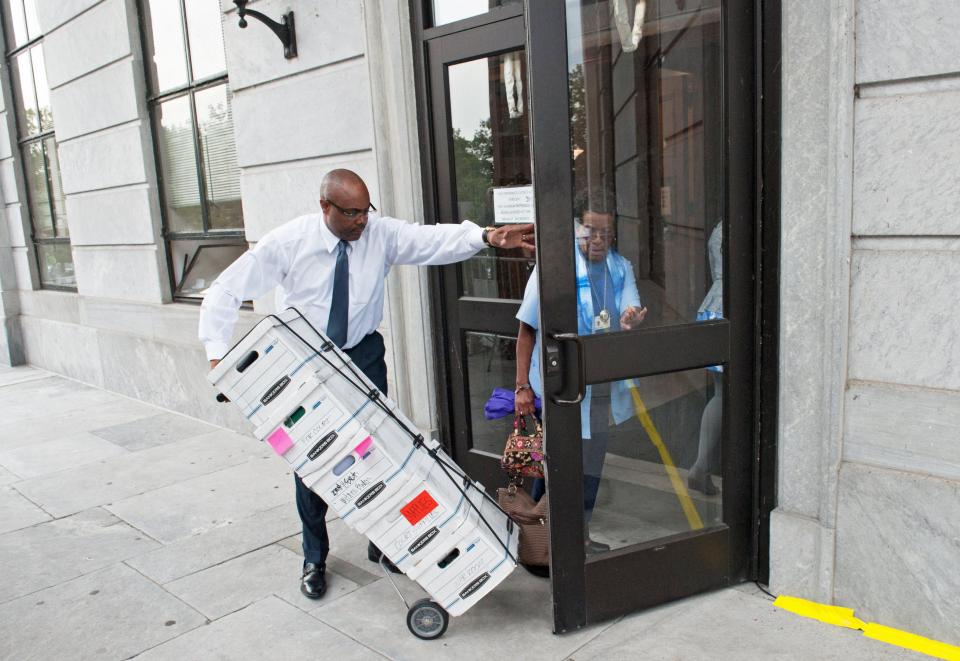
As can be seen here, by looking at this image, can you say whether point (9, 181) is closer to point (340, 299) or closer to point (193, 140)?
point (193, 140)

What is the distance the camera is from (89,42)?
7629mm

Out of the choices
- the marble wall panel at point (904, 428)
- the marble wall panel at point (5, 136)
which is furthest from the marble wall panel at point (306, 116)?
the marble wall panel at point (5, 136)

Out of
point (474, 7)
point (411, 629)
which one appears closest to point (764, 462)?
point (411, 629)

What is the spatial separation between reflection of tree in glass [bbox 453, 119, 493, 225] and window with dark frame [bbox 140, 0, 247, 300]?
291cm

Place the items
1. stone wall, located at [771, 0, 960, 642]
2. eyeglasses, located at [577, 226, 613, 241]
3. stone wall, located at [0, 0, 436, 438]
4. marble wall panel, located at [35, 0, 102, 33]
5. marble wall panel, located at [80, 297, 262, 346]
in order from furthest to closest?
marble wall panel, located at [35, 0, 102, 33]
marble wall panel, located at [80, 297, 262, 346]
stone wall, located at [0, 0, 436, 438]
eyeglasses, located at [577, 226, 613, 241]
stone wall, located at [771, 0, 960, 642]

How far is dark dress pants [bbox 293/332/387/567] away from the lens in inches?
141

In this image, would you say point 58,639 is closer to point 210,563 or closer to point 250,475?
point 210,563

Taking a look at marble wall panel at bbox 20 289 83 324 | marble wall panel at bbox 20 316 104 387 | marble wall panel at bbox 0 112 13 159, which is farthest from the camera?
marble wall panel at bbox 0 112 13 159

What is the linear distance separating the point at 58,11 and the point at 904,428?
8.55 metres

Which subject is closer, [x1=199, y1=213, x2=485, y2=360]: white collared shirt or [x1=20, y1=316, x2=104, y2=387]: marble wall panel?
[x1=199, y1=213, x2=485, y2=360]: white collared shirt

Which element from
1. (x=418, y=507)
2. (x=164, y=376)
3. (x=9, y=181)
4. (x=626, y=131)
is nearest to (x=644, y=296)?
(x=626, y=131)

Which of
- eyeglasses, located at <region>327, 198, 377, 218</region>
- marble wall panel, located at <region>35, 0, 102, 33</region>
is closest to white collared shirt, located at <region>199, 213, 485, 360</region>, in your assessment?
eyeglasses, located at <region>327, 198, 377, 218</region>

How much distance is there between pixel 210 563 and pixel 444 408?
4.92ft

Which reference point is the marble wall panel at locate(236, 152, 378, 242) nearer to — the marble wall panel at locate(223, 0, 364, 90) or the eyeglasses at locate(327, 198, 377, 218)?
the marble wall panel at locate(223, 0, 364, 90)
